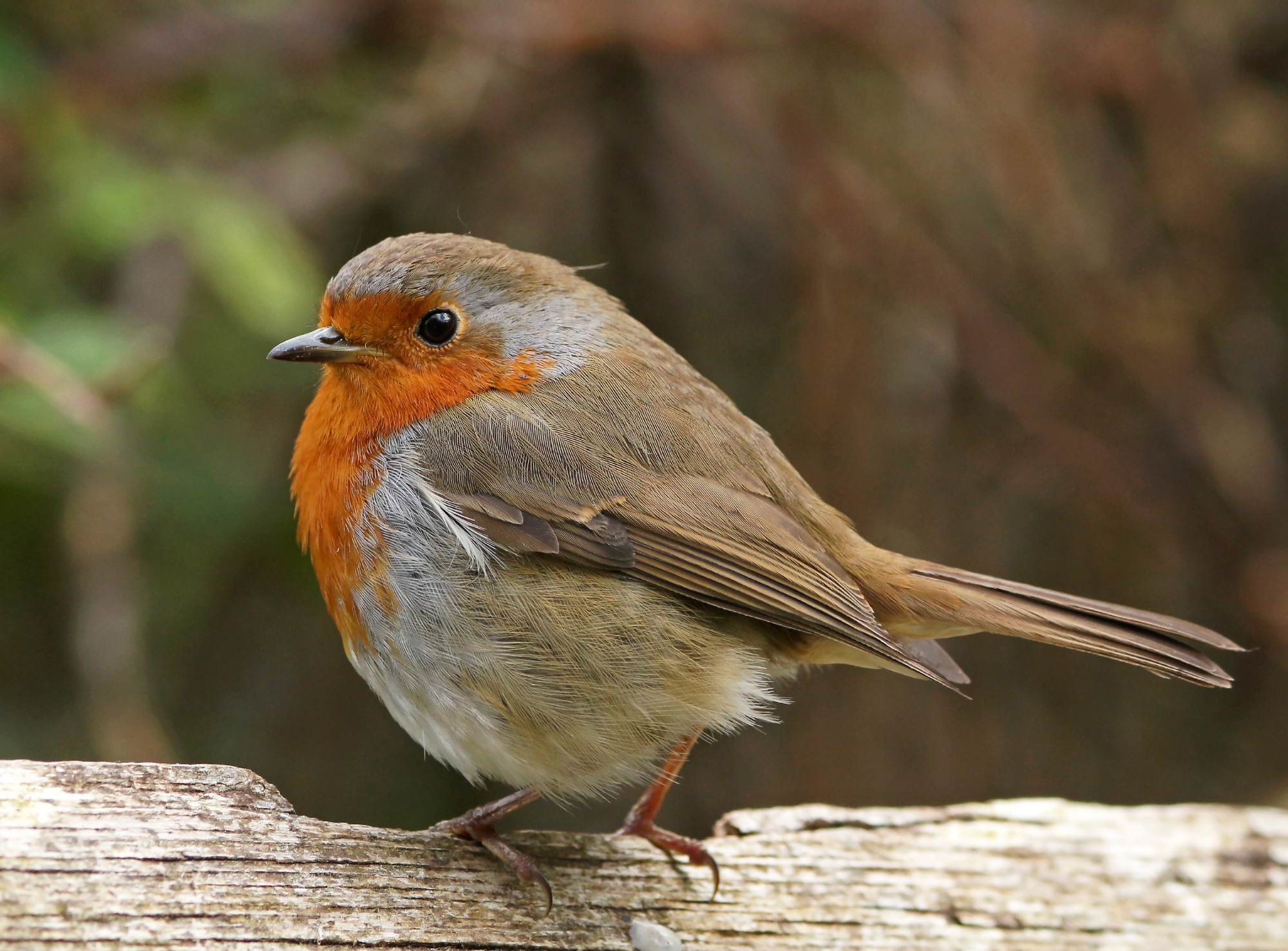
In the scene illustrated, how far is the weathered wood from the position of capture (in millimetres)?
2213

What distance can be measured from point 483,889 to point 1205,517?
368 cm

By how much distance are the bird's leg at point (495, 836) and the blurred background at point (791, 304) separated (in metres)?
1.72

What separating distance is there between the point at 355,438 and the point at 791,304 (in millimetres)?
2747

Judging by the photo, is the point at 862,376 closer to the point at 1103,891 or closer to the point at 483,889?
the point at 1103,891

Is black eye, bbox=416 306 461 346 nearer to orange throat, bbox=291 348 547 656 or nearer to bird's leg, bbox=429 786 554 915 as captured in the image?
orange throat, bbox=291 348 547 656

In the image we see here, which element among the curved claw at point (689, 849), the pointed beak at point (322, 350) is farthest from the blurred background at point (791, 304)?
the curved claw at point (689, 849)

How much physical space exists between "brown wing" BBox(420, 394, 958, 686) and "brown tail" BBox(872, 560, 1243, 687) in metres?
0.11

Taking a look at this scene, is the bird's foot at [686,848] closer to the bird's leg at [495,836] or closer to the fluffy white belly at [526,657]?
the fluffy white belly at [526,657]

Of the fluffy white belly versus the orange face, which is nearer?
the fluffy white belly

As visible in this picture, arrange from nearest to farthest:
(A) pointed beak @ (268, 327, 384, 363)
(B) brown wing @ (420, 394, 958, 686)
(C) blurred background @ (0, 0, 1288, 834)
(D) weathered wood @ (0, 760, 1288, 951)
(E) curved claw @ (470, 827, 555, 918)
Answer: (D) weathered wood @ (0, 760, 1288, 951), (E) curved claw @ (470, 827, 555, 918), (B) brown wing @ (420, 394, 958, 686), (A) pointed beak @ (268, 327, 384, 363), (C) blurred background @ (0, 0, 1288, 834)

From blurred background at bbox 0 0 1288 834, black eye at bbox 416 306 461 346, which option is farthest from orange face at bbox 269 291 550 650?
blurred background at bbox 0 0 1288 834

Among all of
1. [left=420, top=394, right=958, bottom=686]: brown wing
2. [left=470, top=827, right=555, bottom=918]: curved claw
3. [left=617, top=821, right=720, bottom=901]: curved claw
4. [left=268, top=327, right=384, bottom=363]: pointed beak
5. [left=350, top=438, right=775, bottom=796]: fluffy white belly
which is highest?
[left=268, top=327, right=384, bottom=363]: pointed beak

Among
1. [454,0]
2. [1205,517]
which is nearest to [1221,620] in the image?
[1205,517]

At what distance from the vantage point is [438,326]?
121 inches
